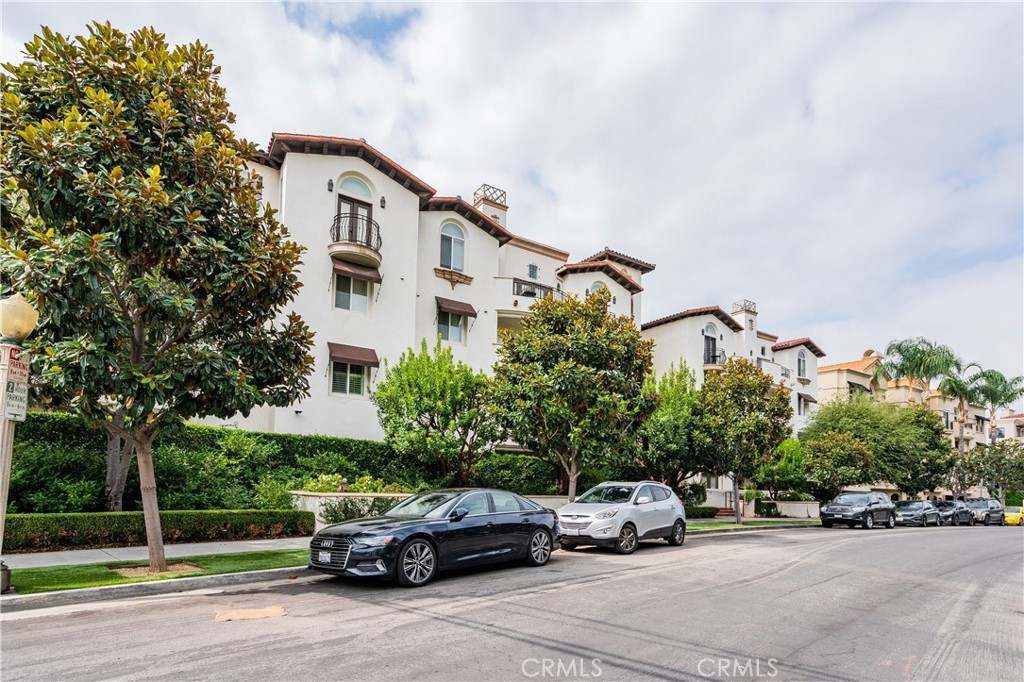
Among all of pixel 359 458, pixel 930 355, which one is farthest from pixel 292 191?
pixel 930 355

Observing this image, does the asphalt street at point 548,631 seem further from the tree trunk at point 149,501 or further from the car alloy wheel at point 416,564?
the tree trunk at point 149,501

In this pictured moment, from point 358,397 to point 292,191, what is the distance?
767 centimetres

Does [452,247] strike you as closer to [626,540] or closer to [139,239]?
[626,540]

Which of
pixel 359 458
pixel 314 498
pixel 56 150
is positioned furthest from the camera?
pixel 359 458

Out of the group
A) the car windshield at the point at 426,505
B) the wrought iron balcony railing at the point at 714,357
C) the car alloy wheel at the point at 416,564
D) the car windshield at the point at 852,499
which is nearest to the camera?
the car alloy wheel at the point at 416,564

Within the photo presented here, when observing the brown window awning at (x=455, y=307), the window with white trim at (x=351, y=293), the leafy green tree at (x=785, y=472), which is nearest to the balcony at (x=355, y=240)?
the window with white trim at (x=351, y=293)

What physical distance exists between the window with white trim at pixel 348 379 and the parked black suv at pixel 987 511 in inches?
Answer: 1523

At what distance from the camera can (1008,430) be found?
96.9 m

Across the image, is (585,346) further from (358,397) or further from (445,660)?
(445,660)

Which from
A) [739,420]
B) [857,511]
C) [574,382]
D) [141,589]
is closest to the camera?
[141,589]

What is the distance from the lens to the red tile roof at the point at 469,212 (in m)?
27.3

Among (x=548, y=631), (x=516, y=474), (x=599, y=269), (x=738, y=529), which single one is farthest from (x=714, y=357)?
(x=548, y=631)

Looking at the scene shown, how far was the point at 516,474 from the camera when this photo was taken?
23.7 m

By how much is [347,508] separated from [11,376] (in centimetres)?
1005
